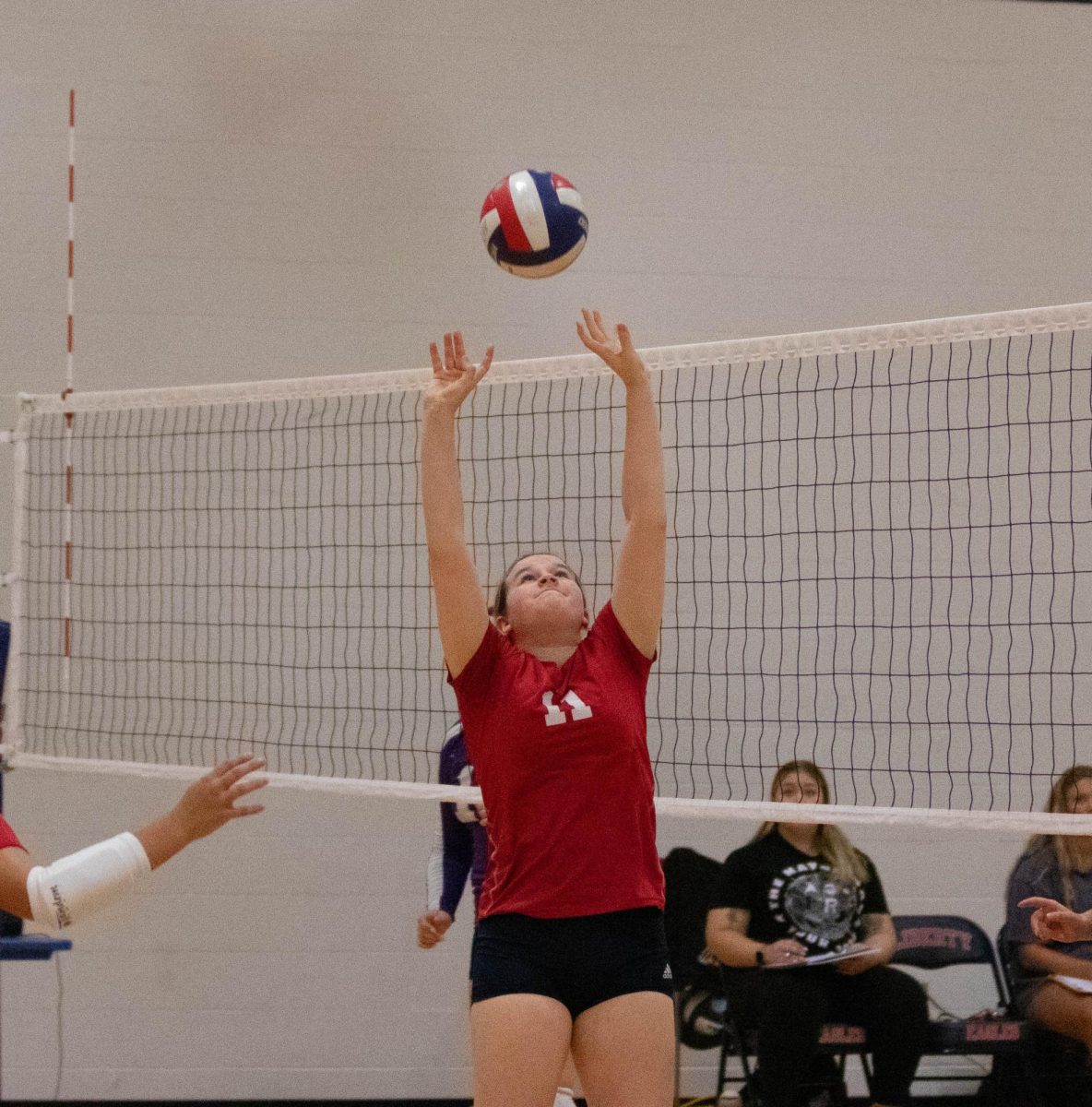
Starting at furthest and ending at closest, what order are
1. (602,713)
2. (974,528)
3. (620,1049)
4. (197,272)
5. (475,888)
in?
(197,272) → (974,528) → (475,888) → (602,713) → (620,1049)

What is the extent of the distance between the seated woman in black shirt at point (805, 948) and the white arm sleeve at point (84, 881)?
2805mm

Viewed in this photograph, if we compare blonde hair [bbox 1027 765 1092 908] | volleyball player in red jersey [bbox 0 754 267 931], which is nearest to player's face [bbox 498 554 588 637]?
volleyball player in red jersey [bbox 0 754 267 931]

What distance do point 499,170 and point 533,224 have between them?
296 centimetres

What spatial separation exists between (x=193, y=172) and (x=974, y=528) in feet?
14.0

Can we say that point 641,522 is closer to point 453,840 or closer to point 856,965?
point 453,840

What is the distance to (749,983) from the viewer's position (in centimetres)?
506

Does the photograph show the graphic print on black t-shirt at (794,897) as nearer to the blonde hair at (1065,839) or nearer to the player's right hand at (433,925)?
the blonde hair at (1065,839)

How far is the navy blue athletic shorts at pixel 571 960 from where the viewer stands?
268cm

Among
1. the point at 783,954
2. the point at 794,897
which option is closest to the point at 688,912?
the point at 794,897

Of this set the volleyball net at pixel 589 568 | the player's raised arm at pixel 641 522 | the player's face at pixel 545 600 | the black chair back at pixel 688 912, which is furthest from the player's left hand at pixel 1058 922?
the volleyball net at pixel 589 568

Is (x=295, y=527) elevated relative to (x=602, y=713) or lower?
elevated

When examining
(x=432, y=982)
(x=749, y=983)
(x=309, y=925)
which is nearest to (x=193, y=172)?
(x=309, y=925)

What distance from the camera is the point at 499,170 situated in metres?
6.65

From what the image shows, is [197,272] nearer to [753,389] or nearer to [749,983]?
[753,389]
